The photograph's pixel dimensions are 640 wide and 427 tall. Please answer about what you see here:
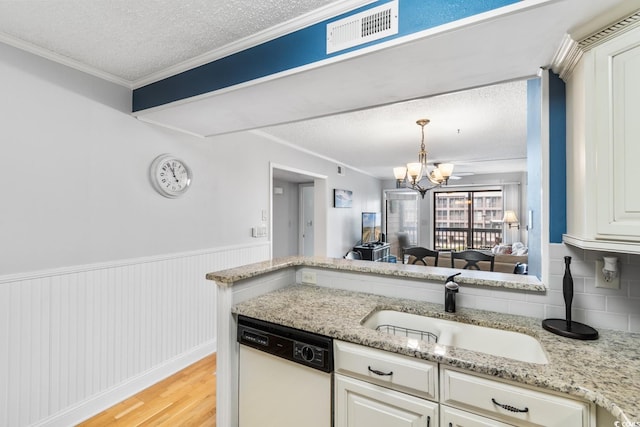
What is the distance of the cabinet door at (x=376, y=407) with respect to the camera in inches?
44.4

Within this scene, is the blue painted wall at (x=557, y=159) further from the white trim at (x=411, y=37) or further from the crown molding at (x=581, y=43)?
the white trim at (x=411, y=37)

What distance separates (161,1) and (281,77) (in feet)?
2.03

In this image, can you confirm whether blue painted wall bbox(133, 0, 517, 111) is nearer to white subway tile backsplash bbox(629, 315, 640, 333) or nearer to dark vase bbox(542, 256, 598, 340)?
dark vase bbox(542, 256, 598, 340)

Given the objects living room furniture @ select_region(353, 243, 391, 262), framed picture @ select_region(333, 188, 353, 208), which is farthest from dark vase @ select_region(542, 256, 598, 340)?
living room furniture @ select_region(353, 243, 391, 262)

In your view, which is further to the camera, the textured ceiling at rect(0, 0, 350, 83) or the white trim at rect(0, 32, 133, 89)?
the white trim at rect(0, 32, 133, 89)

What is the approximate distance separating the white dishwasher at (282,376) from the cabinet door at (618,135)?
46.0 inches

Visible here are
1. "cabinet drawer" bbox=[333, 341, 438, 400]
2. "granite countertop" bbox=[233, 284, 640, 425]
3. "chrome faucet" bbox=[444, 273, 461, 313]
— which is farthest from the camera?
"chrome faucet" bbox=[444, 273, 461, 313]

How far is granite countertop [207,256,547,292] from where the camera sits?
1.51 metres

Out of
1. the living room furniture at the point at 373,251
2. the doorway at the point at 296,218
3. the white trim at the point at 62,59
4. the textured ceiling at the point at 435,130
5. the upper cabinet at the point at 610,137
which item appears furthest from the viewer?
the living room furniture at the point at 373,251

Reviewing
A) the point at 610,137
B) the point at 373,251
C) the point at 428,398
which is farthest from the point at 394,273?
the point at 373,251

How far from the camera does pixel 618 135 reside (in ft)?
3.36

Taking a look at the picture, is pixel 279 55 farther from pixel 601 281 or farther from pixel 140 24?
pixel 601 281

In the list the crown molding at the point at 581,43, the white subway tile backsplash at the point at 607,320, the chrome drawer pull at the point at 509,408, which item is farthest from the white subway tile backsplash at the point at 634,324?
the crown molding at the point at 581,43

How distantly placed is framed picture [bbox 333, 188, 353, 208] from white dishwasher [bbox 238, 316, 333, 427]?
406cm
